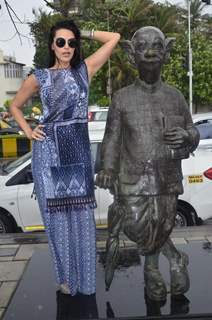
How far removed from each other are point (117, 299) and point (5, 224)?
3.50 m

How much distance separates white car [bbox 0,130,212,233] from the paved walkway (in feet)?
0.94

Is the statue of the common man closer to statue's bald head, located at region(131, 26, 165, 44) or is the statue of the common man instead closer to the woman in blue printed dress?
statue's bald head, located at region(131, 26, 165, 44)

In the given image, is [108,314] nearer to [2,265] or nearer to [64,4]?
[2,265]

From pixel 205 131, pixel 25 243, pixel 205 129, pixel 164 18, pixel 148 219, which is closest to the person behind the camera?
pixel 148 219

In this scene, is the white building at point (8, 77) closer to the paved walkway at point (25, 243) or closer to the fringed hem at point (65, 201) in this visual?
the paved walkway at point (25, 243)

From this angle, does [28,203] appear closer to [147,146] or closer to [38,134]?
[38,134]

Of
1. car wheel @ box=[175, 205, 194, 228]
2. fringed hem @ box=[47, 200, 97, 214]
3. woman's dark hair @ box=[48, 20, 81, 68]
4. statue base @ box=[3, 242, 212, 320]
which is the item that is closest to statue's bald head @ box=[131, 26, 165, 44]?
woman's dark hair @ box=[48, 20, 81, 68]

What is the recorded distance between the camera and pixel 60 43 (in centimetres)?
371

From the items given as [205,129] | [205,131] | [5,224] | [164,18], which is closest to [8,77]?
[164,18]

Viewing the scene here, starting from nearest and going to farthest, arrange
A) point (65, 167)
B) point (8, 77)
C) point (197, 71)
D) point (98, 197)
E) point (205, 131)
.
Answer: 1. point (65, 167)
2. point (98, 197)
3. point (205, 131)
4. point (197, 71)
5. point (8, 77)

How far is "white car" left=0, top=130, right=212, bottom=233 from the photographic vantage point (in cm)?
688

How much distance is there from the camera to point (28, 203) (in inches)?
271

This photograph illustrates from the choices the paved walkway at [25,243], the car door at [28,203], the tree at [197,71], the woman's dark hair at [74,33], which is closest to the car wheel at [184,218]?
the paved walkway at [25,243]

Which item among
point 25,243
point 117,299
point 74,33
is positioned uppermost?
point 74,33
